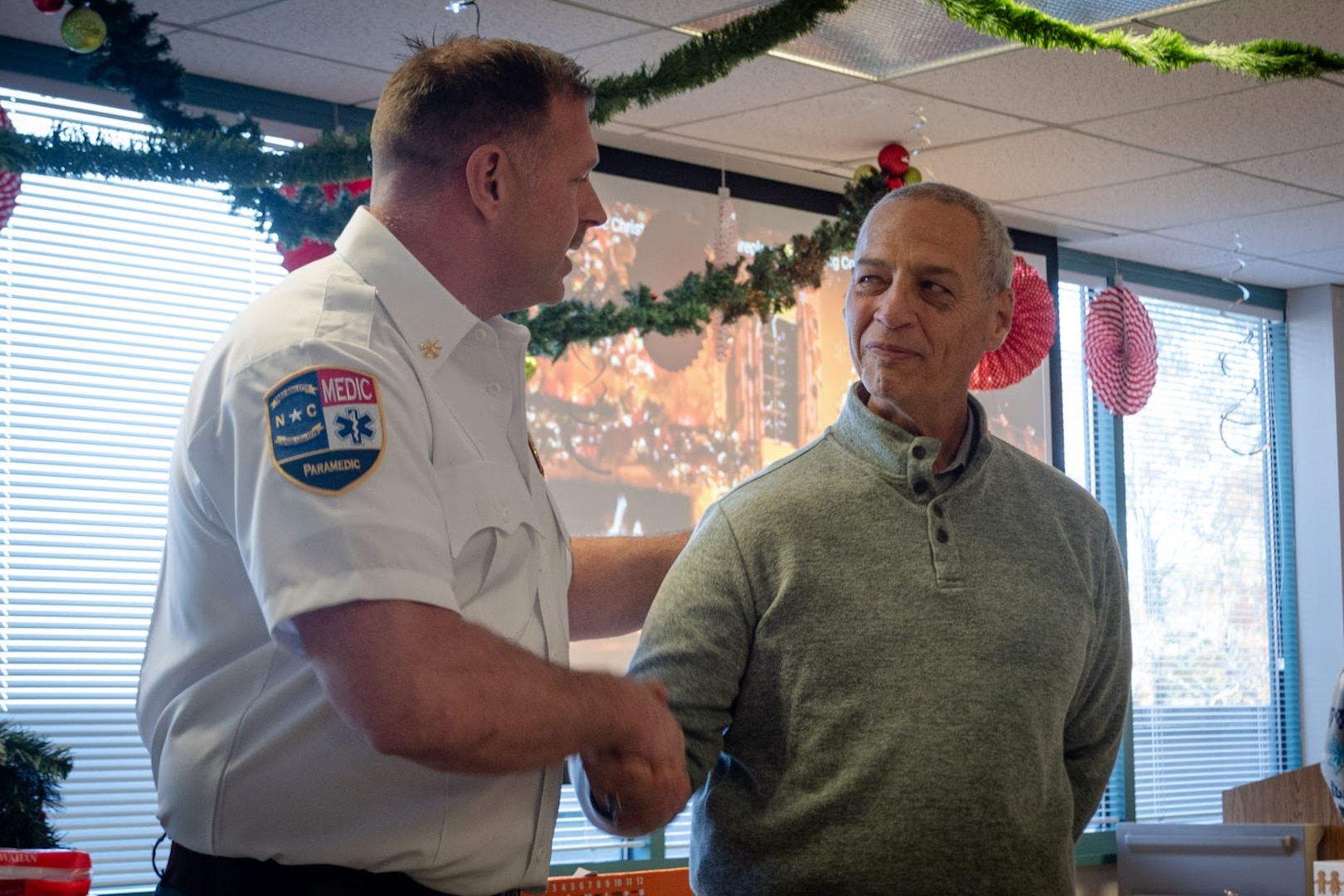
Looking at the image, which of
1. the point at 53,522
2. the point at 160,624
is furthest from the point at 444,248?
the point at 53,522

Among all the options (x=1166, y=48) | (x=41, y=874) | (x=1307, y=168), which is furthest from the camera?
(x=1307, y=168)

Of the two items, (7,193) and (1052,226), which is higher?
(1052,226)

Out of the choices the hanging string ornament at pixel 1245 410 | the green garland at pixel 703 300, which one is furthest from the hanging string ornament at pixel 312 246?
the hanging string ornament at pixel 1245 410

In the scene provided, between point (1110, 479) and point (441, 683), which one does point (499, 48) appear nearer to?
point (441, 683)

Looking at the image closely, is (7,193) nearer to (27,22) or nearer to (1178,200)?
(27,22)

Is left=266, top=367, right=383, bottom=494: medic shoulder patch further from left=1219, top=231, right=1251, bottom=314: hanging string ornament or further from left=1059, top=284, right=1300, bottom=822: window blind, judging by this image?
left=1059, top=284, right=1300, bottom=822: window blind

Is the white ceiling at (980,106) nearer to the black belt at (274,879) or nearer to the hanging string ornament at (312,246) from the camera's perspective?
the hanging string ornament at (312,246)

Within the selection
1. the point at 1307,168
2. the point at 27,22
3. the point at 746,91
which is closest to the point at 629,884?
the point at 746,91

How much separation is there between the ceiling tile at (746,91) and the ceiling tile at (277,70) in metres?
0.76

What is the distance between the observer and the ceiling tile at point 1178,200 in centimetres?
546

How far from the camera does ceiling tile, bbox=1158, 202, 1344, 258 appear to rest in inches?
236

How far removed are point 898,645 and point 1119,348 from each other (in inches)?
162

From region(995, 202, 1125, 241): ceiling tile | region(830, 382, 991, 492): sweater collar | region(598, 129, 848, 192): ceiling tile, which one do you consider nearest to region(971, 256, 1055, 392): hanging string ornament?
region(598, 129, 848, 192): ceiling tile

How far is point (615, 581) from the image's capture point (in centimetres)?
194
